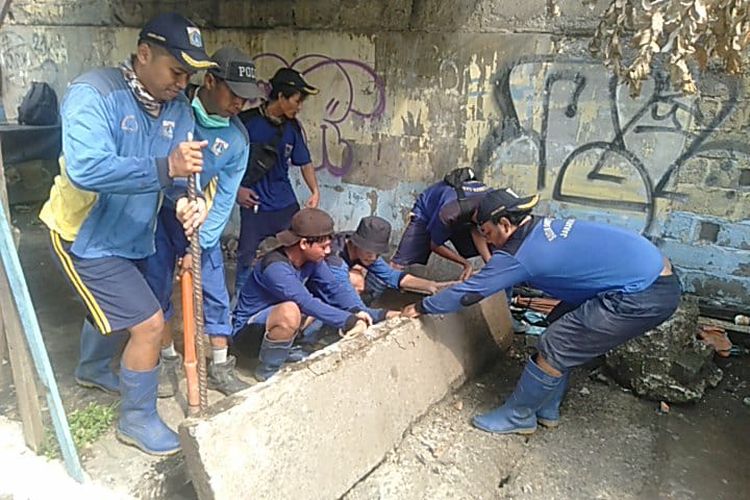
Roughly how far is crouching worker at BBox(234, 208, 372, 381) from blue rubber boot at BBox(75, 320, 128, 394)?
2.28 ft

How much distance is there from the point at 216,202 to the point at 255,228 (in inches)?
55.8

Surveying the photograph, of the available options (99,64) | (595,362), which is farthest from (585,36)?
(99,64)

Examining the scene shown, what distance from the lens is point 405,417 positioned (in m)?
3.24

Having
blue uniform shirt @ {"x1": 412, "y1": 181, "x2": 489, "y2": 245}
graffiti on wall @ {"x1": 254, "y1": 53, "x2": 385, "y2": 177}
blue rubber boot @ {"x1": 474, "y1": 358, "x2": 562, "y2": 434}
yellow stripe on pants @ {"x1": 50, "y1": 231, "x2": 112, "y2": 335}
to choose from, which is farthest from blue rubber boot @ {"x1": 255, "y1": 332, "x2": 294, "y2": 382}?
graffiti on wall @ {"x1": 254, "y1": 53, "x2": 385, "y2": 177}

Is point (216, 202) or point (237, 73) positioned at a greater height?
point (237, 73)

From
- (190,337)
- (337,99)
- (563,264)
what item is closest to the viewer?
(190,337)

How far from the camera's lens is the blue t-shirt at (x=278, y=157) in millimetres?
4609

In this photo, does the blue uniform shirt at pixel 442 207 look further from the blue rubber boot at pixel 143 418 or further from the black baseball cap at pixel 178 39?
the blue rubber boot at pixel 143 418

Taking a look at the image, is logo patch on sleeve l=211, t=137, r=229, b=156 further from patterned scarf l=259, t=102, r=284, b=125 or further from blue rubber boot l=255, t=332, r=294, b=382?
patterned scarf l=259, t=102, r=284, b=125

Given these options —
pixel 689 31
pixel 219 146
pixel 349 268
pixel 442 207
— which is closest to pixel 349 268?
pixel 349 268

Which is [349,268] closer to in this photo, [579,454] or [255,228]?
[255,228]

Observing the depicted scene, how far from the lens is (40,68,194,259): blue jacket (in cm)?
244

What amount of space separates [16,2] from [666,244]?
808 centimetres

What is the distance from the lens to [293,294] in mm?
3436
